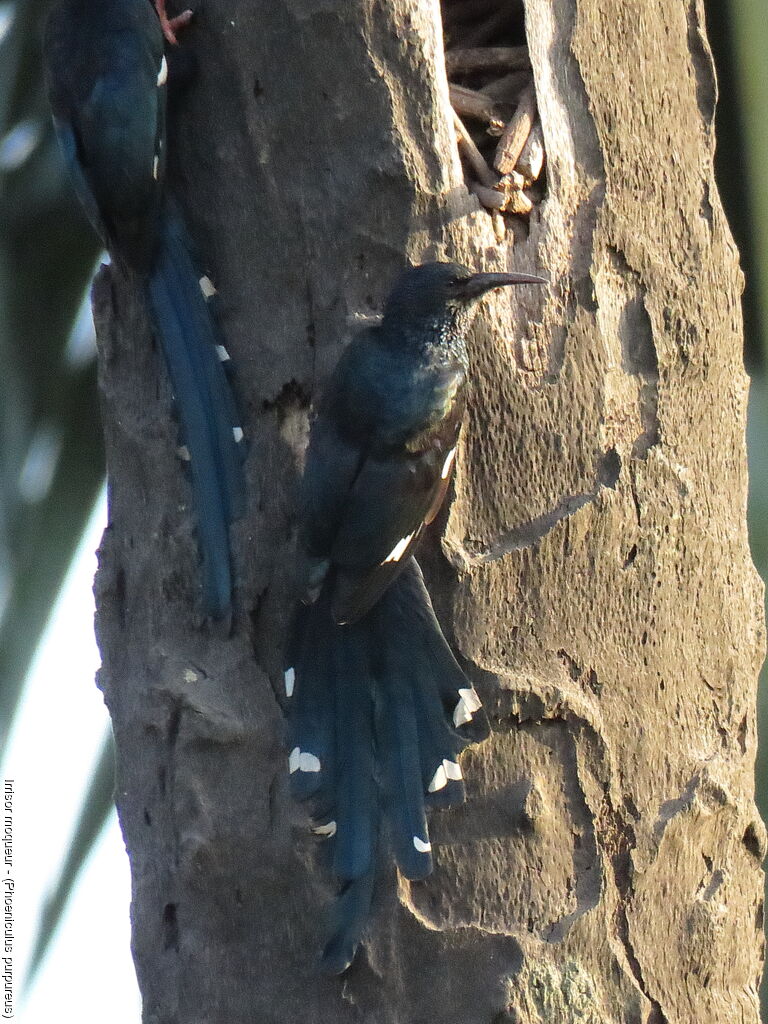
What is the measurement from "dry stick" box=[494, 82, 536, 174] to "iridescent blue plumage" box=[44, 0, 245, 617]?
1.41 feet

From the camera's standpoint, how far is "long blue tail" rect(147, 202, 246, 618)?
5.49 feet

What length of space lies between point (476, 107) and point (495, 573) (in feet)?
2.14

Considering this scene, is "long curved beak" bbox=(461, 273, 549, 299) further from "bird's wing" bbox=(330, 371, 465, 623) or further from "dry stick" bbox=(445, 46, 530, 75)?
"dry stick" bbox=(445, 46, 530, 75)

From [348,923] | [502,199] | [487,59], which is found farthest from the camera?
[487,59]

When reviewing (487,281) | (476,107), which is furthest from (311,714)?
(476,107)

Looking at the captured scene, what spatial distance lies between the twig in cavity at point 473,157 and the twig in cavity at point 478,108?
53mm

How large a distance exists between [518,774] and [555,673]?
0.43 ft

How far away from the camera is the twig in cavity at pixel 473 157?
1.71m

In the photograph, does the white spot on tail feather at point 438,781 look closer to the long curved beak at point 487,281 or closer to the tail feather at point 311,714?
the tail feather at point 311,714

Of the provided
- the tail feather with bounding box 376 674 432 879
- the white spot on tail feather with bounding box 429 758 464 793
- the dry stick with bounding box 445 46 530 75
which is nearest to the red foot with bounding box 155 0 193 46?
the dry stick with bounding box 445 46 530 75

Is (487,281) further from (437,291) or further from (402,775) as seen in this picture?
(402,775)

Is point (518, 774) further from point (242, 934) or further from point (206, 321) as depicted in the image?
point (206, 321)

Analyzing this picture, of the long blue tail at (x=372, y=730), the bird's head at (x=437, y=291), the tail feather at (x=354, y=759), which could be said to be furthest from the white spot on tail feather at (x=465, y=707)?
the bird's head at (x=437, y=291)

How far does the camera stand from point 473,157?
1725 mm
